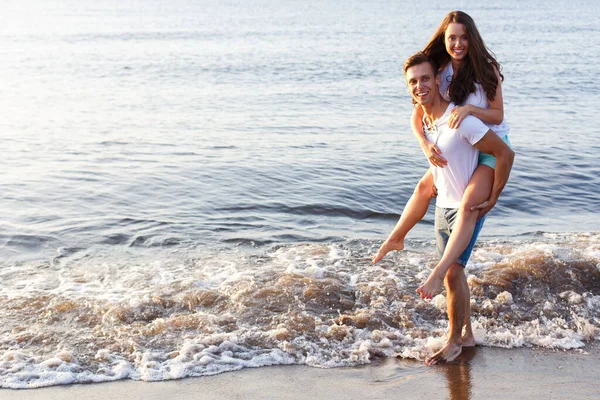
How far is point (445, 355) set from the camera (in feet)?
→ 18.0

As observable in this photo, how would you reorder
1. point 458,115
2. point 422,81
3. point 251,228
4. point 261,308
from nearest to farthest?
1. point 458,115
2. point 422,81
3. point 261,308
4. point 251,228

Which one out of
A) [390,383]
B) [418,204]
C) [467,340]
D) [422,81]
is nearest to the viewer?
[422,81]

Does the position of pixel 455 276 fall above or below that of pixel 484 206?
below

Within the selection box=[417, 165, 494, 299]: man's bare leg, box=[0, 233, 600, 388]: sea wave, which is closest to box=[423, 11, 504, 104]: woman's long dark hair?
box=[417, 165, 494, 299]: man's bare leg

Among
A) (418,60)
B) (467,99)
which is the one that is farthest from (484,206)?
(418,60)

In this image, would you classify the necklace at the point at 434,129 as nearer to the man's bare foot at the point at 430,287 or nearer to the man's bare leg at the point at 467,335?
the man's bare foot at the point at 430,287

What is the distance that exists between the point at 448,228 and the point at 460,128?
2.64ft

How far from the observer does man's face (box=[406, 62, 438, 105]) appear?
4996 mm

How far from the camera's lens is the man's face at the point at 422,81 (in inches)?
197

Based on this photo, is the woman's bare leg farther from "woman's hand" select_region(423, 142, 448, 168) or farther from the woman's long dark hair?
the woman's long dark hair

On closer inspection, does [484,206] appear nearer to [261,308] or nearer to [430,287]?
[430,287]

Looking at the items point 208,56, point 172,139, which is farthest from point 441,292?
point 208,56

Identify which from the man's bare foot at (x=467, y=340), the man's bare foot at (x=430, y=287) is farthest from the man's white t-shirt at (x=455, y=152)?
the man's bare foot at (x=467, y=340)

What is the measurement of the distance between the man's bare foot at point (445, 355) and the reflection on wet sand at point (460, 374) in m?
0.04
